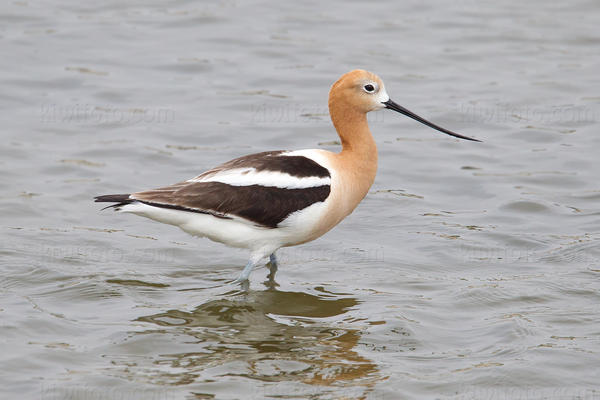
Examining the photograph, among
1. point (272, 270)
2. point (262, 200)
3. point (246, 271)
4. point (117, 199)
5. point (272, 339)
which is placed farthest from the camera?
point (272, 270)

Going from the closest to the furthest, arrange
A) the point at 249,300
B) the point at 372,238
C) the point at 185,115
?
the point at 249,300, the point at 372,238, the point at 185,115

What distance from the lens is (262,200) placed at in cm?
937

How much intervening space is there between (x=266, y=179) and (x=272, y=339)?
1595 mm

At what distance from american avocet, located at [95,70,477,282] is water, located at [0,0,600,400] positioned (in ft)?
2.12

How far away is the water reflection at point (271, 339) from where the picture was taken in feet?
26.3

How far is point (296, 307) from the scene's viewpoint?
9453mm

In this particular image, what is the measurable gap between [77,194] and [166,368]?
461cm

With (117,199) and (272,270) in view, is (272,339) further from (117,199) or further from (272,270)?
(117,199)

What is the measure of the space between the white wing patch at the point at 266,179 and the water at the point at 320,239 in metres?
1.08

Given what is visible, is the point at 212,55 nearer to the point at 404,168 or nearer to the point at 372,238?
the point at 404,168

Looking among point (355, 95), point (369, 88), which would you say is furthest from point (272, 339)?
point (369, 88)

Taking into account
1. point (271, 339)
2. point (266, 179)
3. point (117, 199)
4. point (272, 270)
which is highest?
point (266, 179)

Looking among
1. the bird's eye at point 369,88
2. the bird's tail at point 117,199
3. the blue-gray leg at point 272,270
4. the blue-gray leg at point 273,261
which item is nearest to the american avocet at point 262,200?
the bird's tail at point 117,199

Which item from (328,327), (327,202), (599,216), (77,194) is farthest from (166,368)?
(599,216)
